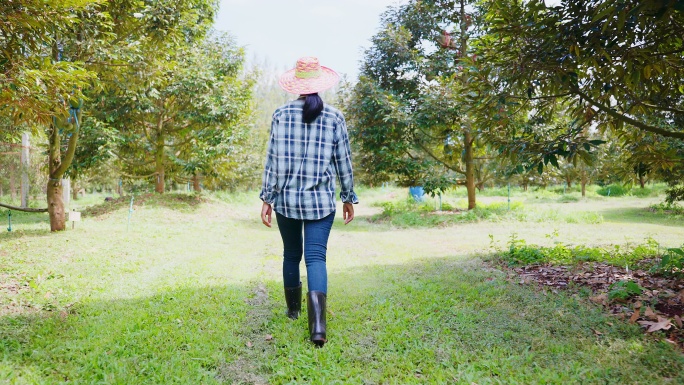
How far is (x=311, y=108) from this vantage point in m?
2.80

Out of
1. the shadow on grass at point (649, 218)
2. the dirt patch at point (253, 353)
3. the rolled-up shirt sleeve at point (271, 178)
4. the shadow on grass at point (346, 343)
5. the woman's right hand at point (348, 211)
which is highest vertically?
the rolled-up shirt sleeve at point (271, 178)

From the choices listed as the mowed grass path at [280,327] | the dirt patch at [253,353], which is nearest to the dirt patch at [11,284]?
the mowed grass path at [280,327]

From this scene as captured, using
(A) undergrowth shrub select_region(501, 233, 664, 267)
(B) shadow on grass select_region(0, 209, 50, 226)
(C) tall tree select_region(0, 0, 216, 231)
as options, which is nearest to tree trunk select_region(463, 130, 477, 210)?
(A) undergrowth shrub select_region(501, 233, 664, 267)

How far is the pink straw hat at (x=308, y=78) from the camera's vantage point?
2.90m

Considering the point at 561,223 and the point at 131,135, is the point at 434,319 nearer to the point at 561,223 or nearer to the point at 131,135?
the point at 561,223

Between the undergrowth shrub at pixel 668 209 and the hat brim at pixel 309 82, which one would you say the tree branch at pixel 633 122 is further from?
the undergrowth shrub at pixel 668 209

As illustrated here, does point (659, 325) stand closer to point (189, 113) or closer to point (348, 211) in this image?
point (348, 211)

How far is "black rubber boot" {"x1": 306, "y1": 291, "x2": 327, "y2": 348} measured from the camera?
8.81 feet

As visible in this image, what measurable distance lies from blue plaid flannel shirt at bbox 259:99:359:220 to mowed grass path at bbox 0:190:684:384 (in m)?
0.93

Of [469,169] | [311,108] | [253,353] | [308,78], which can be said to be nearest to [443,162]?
[469,169]

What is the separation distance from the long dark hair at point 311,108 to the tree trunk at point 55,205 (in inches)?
236

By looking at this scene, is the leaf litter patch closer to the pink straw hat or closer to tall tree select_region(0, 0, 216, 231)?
the pink straw hat

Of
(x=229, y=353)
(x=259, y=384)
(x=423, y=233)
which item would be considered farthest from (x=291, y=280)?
(x=423, y=233)

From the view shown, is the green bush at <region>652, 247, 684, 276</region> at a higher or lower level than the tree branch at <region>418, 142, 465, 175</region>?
lower
